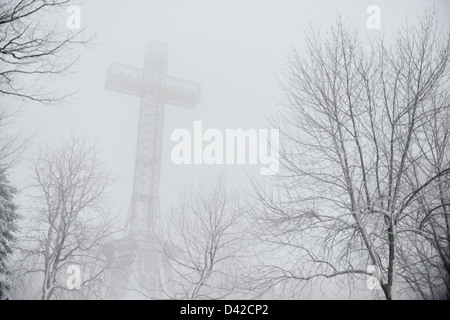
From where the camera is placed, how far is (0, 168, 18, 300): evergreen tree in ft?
32.9

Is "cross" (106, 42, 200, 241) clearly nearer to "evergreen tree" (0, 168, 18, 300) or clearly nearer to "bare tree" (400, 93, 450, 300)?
"evergreen tree" (0, 168, 18, 300)

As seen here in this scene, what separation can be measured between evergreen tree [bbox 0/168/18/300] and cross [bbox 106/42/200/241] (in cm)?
862

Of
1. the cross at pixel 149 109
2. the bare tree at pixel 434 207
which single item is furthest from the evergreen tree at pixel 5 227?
the bare tree at pixel 434 207

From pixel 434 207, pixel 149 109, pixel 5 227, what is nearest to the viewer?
pixel 434 207

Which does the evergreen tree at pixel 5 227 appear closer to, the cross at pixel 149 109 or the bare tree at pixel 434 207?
the cross at pixel 149 109

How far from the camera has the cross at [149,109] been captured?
22266 millimetres

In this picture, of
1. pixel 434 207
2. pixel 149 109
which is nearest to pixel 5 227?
pixel 434 207

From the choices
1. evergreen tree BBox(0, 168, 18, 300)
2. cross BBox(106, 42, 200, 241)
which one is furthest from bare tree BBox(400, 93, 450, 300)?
cross BBox(106, 42, 200, 241)

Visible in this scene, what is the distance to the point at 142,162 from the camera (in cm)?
2289

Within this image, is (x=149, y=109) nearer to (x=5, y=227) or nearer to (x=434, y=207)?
(x=5, y=227)

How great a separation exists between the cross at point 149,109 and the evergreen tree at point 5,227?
8.62 meters

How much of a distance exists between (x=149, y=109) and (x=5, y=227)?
15.5m

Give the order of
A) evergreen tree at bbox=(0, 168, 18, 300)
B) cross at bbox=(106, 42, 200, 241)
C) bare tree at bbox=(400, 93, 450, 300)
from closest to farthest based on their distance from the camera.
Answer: bare tree at bbox=(400, 93, 450, 300) < evergreen tree at bbox=(0, 168, 18, 300) < cross at bbox=(106, 42, 200, 241)

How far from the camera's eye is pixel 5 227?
33.6ft
